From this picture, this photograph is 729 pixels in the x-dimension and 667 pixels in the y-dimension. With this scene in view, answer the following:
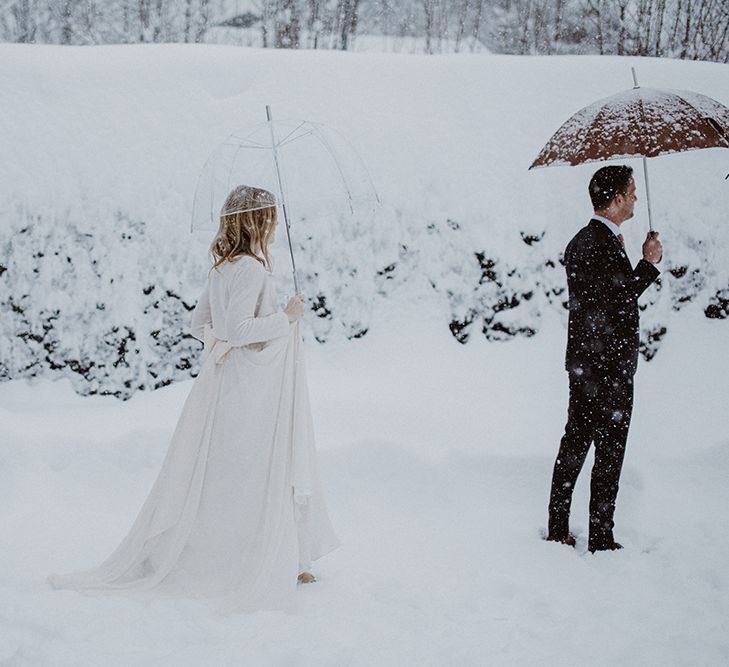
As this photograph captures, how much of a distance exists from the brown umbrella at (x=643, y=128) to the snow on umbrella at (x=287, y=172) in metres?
1.06

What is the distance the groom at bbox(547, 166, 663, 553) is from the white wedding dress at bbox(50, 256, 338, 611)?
1408 millimetres

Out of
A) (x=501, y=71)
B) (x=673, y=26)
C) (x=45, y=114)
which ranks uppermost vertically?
(x=673, y=26)

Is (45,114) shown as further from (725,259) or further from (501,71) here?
(725,259)

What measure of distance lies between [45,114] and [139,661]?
576 centimetres

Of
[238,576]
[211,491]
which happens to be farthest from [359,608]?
[211,491]

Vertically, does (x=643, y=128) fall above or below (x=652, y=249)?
above

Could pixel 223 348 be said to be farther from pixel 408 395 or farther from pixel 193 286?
pixel 193 286

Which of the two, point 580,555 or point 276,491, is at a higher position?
point 276,491

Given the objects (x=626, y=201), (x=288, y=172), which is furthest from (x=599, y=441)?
(x=288, y=172)

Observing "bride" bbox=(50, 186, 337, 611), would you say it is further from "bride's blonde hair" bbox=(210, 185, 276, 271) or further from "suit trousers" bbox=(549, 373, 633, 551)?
"suit trousers" bbox=(549, 373, 633, 551)

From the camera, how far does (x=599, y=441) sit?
3988 millimetres

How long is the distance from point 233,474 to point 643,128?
2.49 metres

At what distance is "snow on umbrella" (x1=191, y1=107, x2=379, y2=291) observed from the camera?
346 cm

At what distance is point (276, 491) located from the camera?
347 centimetres
